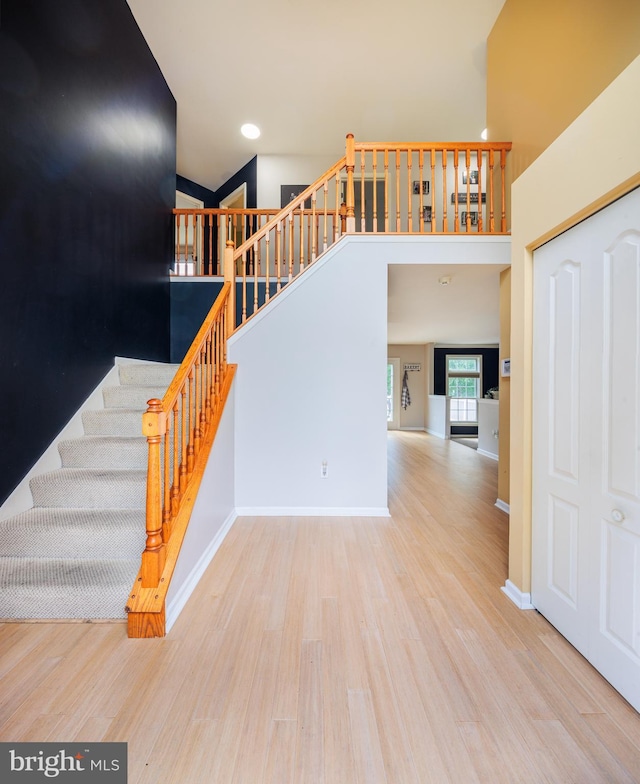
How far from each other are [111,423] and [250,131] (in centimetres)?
488

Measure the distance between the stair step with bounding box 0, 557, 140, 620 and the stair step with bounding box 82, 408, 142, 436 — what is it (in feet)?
3.36

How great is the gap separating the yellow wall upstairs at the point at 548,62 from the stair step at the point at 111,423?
315 centimetres

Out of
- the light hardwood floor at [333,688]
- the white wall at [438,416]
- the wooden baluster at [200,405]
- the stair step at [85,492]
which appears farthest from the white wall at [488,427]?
the stair step at [85,492]

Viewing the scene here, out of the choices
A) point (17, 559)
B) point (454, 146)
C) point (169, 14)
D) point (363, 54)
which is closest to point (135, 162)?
point (169, 14)

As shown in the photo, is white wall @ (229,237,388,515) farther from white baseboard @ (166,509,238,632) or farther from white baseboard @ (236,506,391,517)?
white baseboard @ (166,509,238,632)

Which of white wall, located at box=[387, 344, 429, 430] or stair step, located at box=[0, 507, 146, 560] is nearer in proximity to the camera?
stair step, located at box=[0, 507, 146, 560]

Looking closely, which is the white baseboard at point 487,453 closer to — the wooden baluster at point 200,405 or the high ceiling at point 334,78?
the high ceiling at point 334,78

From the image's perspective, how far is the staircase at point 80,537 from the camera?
1658 mm

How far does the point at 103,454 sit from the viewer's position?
2.33m

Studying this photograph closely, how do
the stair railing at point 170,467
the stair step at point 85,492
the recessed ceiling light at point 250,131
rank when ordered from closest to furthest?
1. the stair railing at point 170,467
2. the stair step at point 85,492
3. the recessed ceiling light at point 250,131

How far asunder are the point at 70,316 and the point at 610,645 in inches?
145

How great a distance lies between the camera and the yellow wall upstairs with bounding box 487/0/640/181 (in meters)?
1.96

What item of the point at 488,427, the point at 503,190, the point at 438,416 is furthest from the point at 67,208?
the point at 438,416

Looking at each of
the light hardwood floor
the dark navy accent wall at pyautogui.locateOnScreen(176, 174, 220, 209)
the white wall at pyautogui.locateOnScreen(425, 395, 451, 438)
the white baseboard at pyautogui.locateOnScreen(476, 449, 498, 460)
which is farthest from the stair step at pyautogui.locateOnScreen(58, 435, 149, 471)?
the white wall at pyautogui.locateOnScreen(425, 395, 451, 438)
